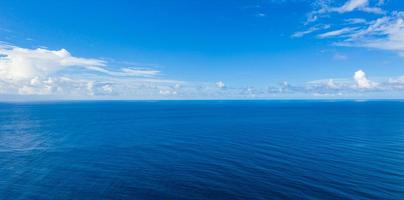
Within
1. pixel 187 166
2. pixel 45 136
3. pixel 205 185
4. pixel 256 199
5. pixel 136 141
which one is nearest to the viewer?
pixel 256 199

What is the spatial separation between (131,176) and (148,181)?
A: 4.95 m

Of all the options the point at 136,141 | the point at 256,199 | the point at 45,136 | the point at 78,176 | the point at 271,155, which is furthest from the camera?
the point at 45,136

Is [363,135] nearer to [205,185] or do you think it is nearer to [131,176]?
[205,185]

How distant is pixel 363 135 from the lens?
312 ft

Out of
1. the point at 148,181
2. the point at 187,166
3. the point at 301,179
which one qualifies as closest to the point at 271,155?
the point at 301,179

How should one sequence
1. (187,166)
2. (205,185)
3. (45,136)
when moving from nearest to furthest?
(205,185), (187,166), (45,136)

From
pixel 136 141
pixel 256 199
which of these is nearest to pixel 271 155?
pixel 256 199

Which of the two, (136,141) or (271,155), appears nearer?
(271,155)

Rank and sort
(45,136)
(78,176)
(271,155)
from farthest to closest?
1. (45,136)
2. (271,155)
3. (78,176)

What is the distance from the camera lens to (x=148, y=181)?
4603 centimetres

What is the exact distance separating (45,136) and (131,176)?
63.9 metres

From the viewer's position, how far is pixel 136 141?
8612 cm

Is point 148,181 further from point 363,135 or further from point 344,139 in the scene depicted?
point 363,135

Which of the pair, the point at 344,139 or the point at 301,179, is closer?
the point at 301,179
